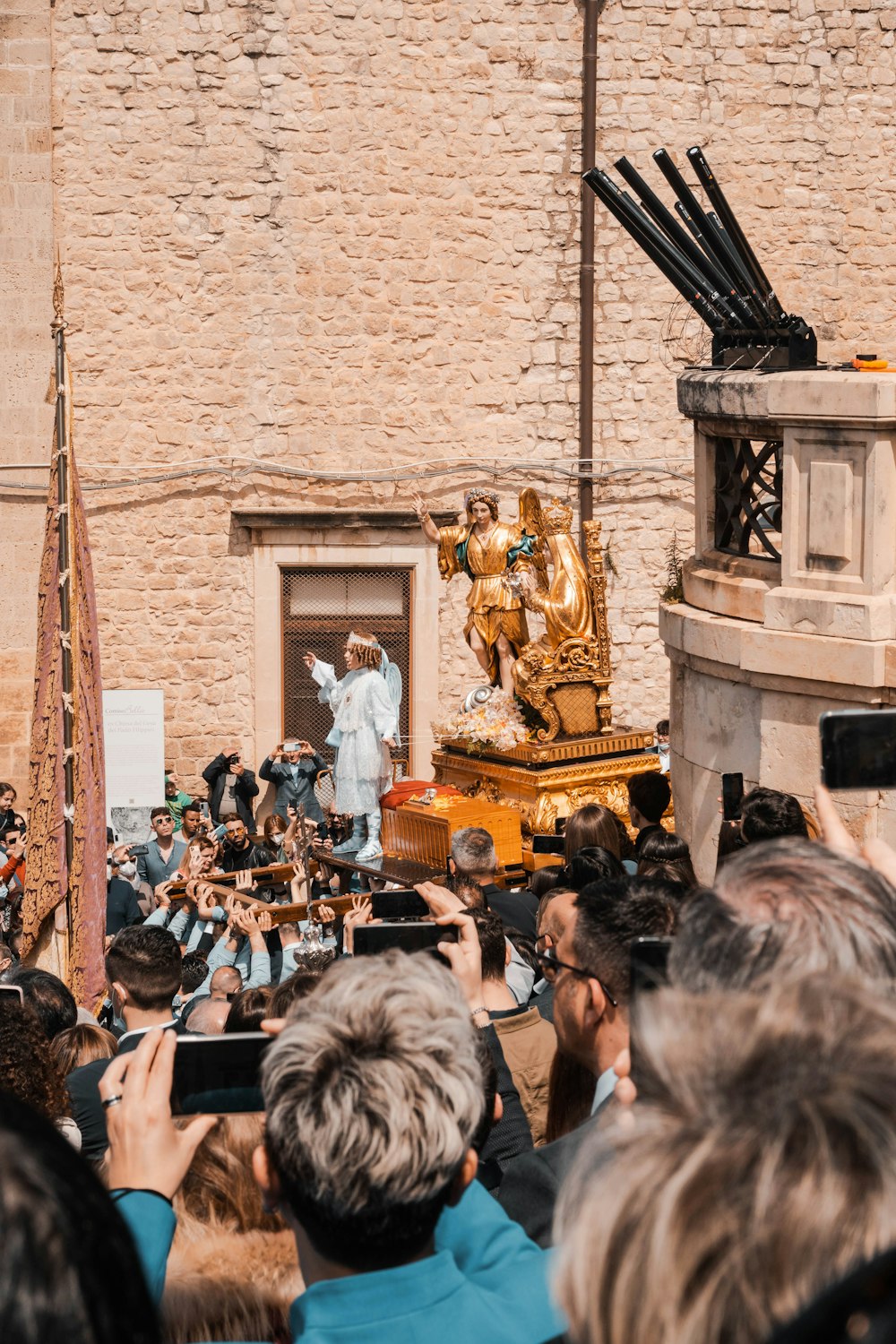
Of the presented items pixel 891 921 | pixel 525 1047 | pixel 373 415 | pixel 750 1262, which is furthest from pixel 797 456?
pixel 373 415

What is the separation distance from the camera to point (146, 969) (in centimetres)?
441

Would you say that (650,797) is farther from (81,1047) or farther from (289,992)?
(289,992)

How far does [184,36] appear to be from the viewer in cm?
1377

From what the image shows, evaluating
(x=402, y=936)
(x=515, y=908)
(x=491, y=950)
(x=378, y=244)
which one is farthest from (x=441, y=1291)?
(x=378, y=244)

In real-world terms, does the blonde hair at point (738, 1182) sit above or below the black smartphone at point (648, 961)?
above

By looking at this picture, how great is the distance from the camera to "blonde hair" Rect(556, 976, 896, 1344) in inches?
44.3

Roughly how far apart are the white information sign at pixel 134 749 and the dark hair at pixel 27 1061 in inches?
370

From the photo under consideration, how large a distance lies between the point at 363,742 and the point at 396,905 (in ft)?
20.6

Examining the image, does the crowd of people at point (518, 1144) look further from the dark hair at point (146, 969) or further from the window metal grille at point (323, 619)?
the window metal grille at point (323, 619)

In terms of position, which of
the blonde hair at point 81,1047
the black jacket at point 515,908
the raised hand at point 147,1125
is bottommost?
the black jacket at point 515,908

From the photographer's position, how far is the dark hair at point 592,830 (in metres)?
7.08

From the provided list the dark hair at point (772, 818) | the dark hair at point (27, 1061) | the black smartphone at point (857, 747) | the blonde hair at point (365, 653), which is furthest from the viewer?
the blonde hair at point (365, 653)

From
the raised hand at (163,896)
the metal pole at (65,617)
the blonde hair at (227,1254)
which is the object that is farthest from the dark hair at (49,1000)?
the raised hand at (163,896)

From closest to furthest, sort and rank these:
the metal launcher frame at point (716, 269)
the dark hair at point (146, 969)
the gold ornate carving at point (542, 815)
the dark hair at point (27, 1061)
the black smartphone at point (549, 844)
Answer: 1. the dark hair at point (27, 1061)
2. the dark hair at point (146, 969)
3. the metal launcher frame at point (716, 269)
4. the black smartphone at point (549, 844)
5. the gold ornate carving at point (542, 815)
